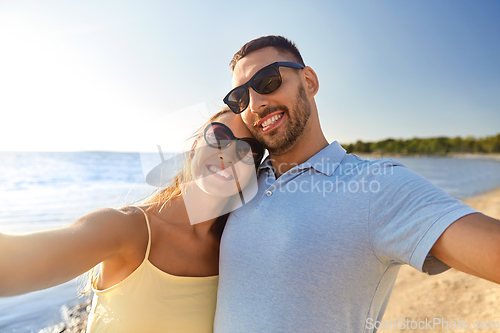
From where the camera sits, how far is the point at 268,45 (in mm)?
2682

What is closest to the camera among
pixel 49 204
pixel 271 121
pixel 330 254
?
pixel 330 254

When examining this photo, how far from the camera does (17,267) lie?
1.36 m

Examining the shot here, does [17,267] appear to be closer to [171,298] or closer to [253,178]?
[171,298]

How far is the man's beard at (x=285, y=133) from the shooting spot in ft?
8.11

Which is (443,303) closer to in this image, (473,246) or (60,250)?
(473,246)

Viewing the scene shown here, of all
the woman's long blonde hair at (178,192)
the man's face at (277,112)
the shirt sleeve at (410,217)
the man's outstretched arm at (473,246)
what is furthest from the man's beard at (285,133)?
the man's outstretched arm at (473,246)

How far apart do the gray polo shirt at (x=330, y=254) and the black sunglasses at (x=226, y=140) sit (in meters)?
0.58

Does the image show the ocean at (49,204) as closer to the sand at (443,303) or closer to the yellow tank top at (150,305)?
the yellow tank top at (150,305)

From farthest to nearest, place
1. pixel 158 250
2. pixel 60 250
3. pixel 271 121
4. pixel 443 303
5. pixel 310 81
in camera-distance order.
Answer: pixel 443 303 < pixel 310 81 < pixel 271 121 < pixel 158 250 < pixel 60 250

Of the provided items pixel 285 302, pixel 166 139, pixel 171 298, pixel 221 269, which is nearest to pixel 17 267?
pixel 171 298

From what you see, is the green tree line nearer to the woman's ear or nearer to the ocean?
the ocean

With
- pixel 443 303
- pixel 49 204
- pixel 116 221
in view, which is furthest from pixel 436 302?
pixel 49 204

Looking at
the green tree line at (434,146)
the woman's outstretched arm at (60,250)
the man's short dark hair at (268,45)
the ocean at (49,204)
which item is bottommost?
the green tree line at (434,146)

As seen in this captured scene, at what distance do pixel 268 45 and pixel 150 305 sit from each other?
2236mm
